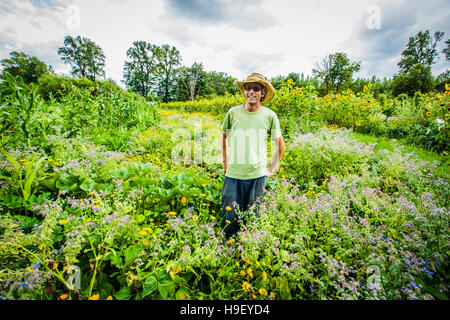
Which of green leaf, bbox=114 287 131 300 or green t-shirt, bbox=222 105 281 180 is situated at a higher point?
green t-shirt, bbox=222 105 281 180

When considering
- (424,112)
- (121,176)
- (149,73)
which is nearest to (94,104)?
(121,176)

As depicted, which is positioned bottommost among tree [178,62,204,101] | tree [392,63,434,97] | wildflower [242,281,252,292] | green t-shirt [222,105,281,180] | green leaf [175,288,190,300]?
green leaf [175,288,190,300]

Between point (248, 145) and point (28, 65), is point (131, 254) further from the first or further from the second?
point (28, 65)

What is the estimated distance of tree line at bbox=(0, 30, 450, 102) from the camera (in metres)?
25.6

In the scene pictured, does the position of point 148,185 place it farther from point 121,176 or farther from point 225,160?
point 225,160

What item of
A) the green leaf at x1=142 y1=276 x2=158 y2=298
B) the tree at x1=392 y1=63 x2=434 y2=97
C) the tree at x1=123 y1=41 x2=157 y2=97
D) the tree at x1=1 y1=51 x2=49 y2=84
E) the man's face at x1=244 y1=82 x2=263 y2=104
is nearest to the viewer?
the green leaf at x1=142 y1=276 x2=158 y2=298

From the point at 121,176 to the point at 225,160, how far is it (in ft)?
4.91

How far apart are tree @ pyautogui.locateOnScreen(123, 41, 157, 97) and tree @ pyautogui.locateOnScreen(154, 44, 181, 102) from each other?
1.53 metres

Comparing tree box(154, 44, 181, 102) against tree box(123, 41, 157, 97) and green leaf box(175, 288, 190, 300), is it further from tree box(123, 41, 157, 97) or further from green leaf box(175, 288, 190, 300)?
green leaf box(175, 288, 190, 300)

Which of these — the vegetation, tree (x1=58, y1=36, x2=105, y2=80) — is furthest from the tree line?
the vegetation

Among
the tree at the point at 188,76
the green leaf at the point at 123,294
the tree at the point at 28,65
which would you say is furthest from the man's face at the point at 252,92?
the tree at the point at 188,76

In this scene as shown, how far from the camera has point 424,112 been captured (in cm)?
640

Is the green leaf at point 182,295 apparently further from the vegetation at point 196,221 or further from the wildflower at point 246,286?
the wildflower at point 246,286

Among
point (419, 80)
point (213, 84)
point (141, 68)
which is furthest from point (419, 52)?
point (141, 68)
